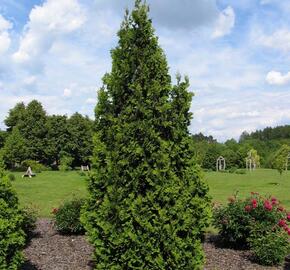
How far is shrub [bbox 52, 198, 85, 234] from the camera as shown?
1138 cm

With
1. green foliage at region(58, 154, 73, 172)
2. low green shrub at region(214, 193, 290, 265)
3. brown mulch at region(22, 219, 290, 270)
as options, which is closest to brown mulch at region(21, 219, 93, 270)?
brown mulch at region(22, 219, 290, 270)

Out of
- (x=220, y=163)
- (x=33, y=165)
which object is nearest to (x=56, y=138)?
(x=33, y=165)

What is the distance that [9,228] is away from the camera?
5.88 meters

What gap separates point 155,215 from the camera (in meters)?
6.11

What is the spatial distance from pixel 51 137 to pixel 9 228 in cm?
5702

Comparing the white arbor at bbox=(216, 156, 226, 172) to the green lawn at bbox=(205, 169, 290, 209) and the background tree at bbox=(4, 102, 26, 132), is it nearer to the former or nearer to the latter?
the green lawn at bbox=(205, 169, 290, 209)

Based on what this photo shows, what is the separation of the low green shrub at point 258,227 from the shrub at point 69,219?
392cm

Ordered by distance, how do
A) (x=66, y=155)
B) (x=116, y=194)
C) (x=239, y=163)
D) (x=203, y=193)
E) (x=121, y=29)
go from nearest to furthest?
1. (x=116, y=194)
2. (x=121, y=29)
3. (x=203, y=193)
4. (x=66, y=155)
5. (x=239, y=163)

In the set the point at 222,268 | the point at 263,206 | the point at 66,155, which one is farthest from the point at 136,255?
the point at 66,155

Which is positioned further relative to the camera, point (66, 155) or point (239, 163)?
point (239, 163)

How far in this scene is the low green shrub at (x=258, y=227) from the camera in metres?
8.98

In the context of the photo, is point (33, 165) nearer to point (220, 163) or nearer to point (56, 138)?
point (56, 138)

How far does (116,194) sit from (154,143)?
99 centimetres

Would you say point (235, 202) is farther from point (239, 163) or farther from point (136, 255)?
point (239, 163)
